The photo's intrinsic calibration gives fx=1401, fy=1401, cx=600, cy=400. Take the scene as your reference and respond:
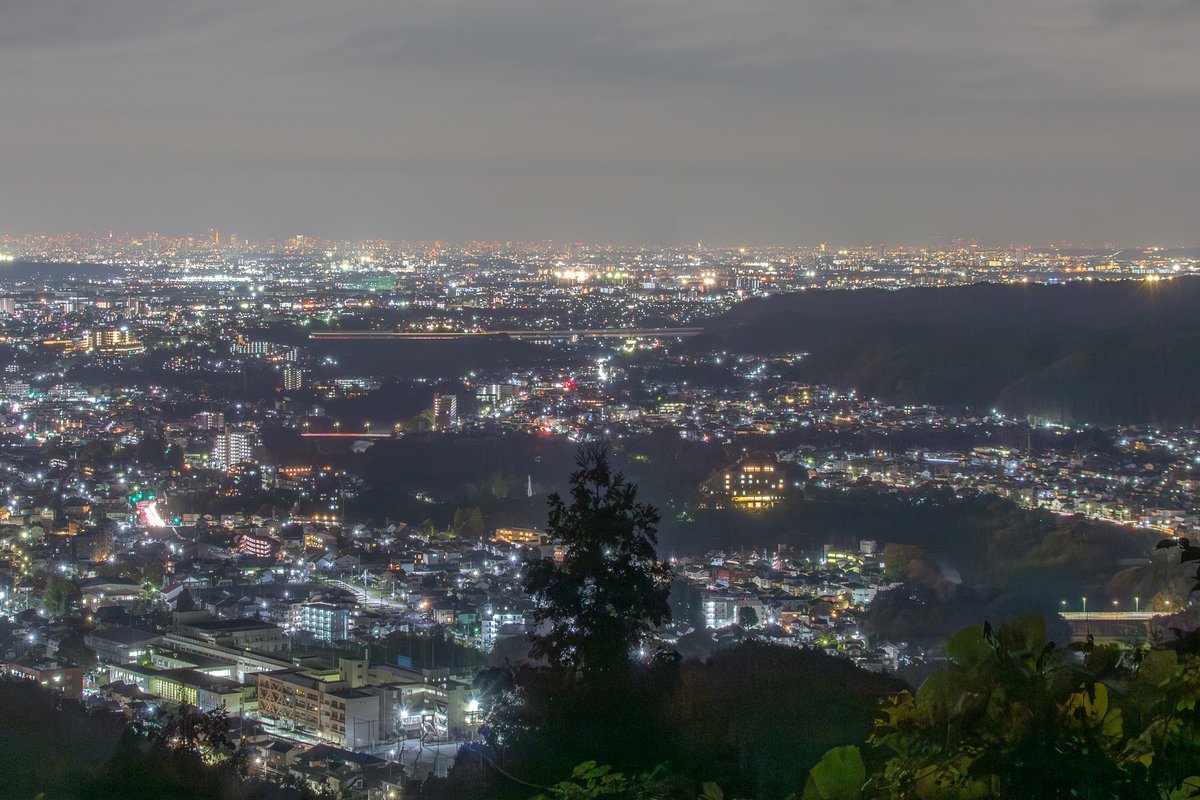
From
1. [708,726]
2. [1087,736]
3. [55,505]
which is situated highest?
[1087,736]

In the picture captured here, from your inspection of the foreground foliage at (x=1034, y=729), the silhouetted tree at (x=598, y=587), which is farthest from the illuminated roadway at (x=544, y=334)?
the foreground foliage at (x=1034, y=729)

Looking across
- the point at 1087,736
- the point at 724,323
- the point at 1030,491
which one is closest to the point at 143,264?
the point at 724,323

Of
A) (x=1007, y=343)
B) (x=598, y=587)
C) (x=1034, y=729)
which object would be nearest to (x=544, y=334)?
(x=1007, y=343)

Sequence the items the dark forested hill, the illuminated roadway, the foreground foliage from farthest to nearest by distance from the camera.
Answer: the illuminated roadway → the dark forested hill → the foreground foliage

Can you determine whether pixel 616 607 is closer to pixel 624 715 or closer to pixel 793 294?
pixel 624 715

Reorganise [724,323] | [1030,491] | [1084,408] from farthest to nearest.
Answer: [724,323], [1084,408], [1030,491]

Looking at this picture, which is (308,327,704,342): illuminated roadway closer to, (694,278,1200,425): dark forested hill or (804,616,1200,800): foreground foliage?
(694,278,1200,425): dark forested hill

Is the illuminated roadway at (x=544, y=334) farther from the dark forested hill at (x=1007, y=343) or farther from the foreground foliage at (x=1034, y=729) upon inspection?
the foreground foliage at (x=1034, y=729)

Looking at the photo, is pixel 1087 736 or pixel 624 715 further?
pixel 624 715

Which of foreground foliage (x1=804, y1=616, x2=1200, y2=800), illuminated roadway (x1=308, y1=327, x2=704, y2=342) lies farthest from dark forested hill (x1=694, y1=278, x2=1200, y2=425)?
foreground foliage (x1=804, y1=616, x2=1200, y2=800)
